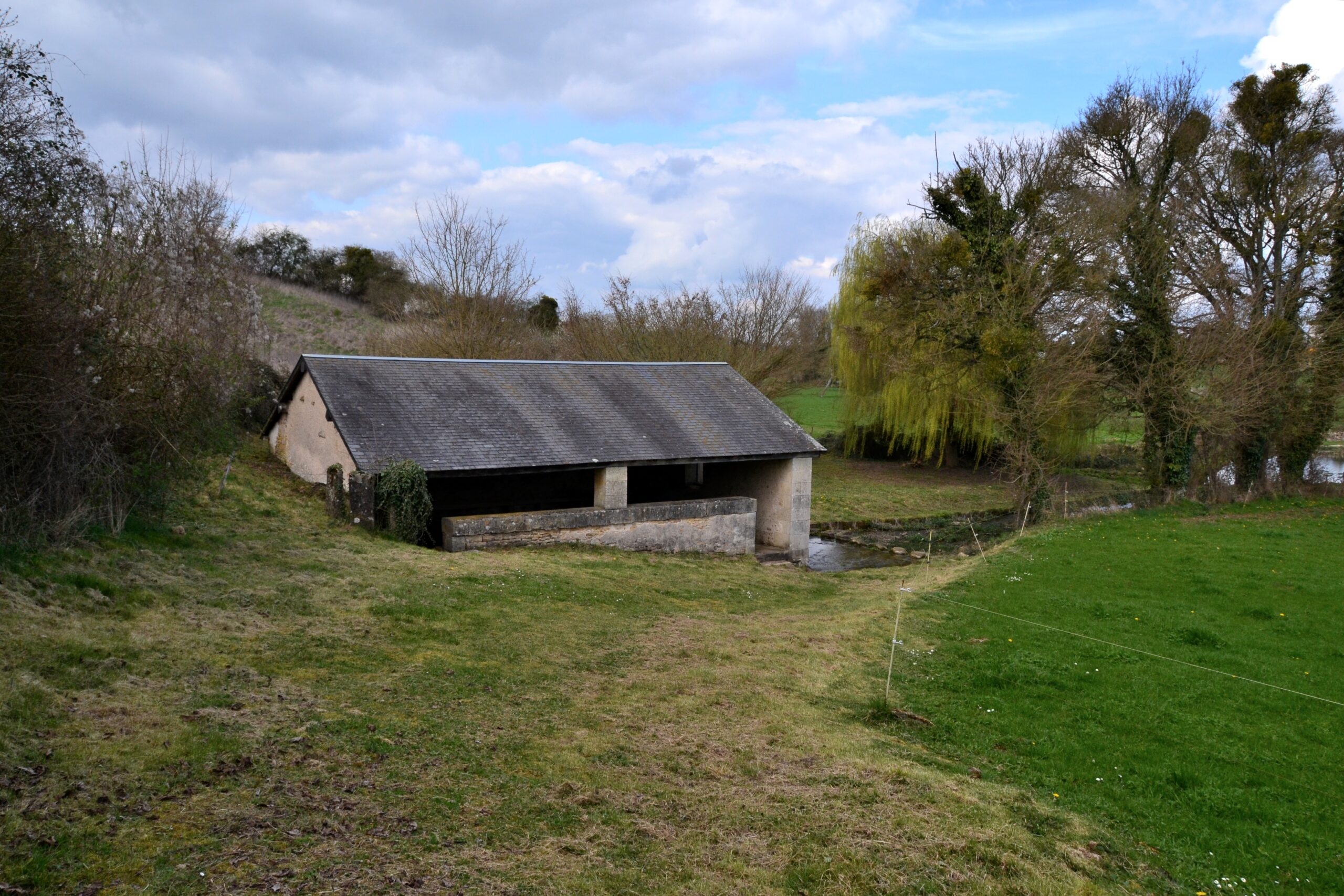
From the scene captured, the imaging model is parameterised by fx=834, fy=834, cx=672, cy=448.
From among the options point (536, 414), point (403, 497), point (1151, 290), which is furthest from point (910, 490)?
point (403, 497)

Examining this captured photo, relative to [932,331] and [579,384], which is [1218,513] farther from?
[579,384]

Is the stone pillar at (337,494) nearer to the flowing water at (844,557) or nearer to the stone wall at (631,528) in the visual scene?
the stone wall at (631,528)

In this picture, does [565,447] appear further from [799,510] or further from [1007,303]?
[1007,303]

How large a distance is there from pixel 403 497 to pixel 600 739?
9013mm

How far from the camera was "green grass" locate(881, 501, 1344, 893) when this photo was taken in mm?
5621

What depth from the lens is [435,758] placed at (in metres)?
5.38

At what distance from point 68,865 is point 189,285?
1290cm

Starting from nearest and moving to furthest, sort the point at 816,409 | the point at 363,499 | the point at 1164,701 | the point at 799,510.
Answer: the point at 1164,701
the point at 363,499
the point at 799,510
the point at 816,409

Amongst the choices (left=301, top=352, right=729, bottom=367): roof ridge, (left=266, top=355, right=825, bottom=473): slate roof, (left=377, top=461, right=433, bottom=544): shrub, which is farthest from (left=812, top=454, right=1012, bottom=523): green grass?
(left=377, top=461, right=433, bottom=544): shrub

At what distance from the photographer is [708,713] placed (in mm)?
7016

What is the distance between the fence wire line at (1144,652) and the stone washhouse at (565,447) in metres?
6.39

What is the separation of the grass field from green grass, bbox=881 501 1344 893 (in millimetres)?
38

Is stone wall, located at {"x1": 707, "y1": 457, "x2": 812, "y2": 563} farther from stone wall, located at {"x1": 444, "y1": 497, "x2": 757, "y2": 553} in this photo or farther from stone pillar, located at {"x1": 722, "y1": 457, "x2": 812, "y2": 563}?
stone wall, located at {"x1": 444, "y1": 497, "x2": 757, "y2": 553}

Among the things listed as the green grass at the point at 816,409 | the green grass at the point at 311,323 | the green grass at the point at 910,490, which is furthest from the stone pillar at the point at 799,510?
the green grass at the point at 311,323
